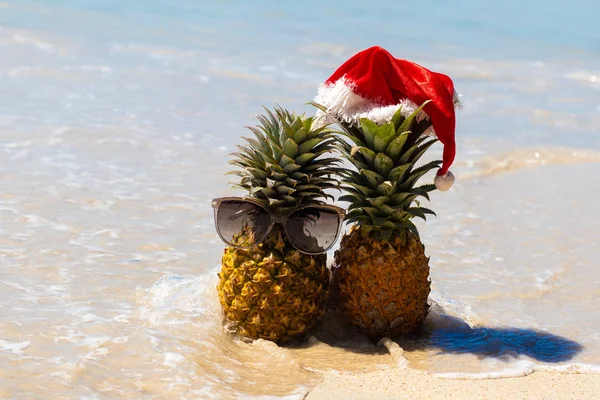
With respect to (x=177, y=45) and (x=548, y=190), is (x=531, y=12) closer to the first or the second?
(x=177, y=45)

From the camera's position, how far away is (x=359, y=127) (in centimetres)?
530

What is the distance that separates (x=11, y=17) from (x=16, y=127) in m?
11.5

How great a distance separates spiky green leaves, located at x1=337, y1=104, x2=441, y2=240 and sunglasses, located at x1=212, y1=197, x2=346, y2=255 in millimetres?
144

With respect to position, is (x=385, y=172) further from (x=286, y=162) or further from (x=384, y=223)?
(x=286, y=162)

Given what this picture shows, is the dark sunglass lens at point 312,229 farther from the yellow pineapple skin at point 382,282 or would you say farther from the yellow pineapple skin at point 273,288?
the yellow pineapple skin at point 382,282

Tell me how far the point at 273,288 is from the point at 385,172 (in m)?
0.93

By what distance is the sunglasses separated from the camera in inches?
206

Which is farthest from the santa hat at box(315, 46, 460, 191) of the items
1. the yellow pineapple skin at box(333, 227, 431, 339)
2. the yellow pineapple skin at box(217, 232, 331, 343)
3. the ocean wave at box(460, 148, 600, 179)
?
the ocean wave at box(460, 148, 600, 179)

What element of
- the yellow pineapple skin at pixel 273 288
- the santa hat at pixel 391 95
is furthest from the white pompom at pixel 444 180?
the yellow pineapple skin at pixel 273 288

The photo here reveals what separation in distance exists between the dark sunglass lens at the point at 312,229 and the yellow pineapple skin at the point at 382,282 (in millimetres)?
187

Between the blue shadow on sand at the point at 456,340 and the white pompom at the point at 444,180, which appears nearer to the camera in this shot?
the white pompom at the point at 444,180

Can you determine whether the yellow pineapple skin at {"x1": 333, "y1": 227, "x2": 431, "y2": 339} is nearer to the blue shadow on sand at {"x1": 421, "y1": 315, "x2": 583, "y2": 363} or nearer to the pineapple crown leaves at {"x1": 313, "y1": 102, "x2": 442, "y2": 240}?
the pineapple crown leaves at {"x1": 313, "y1": 102, "x2": 442, "y2": 240}

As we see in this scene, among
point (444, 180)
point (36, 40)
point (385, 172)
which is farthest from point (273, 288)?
point (36, 40)

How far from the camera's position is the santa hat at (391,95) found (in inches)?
204
